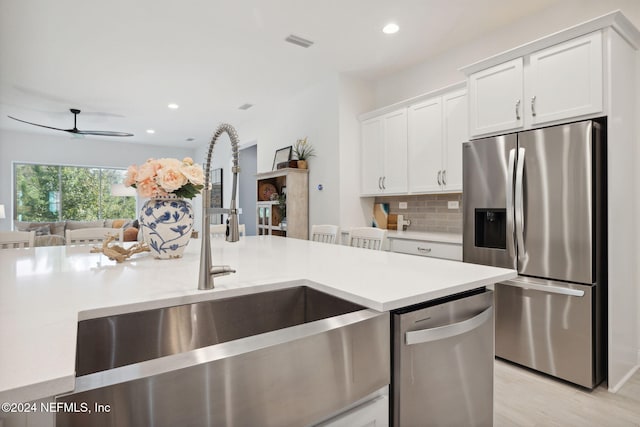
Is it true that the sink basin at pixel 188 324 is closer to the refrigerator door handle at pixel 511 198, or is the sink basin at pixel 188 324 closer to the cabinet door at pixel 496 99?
the refrigerator door handle at pixel 511 198

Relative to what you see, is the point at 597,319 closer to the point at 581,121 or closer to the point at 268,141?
the point at 581,121

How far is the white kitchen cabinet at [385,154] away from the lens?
372cm

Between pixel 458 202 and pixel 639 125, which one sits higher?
pixel 639 125

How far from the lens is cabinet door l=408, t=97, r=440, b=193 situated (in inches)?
133

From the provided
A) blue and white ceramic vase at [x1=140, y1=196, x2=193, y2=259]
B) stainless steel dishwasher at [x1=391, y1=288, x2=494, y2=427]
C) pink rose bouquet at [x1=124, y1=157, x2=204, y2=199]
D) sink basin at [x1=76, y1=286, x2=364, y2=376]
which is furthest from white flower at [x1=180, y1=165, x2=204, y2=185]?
stainless steel dishwasher at [x1=391, y1=288, x2=494, y2=427]

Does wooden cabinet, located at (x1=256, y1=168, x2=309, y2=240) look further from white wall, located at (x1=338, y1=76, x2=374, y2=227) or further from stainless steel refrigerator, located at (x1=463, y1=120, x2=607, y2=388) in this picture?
stainless steel refrigerator, located at (x1=463, y1=120, x2=607, y2=388)

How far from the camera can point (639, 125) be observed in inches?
95.3

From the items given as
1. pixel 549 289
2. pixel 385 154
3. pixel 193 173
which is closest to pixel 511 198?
pixel 549 289

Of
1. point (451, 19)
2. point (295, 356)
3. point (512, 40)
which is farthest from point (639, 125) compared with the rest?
point (295, 356)

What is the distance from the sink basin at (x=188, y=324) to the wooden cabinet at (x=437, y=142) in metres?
2.38

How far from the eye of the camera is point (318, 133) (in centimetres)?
450

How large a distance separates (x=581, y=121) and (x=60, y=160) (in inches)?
359

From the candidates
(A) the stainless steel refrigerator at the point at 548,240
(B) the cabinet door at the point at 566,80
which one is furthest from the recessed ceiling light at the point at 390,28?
(A) the stainless steel refrigerator at the point at 548,240

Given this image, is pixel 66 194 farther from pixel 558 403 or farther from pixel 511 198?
pixel 558 403
